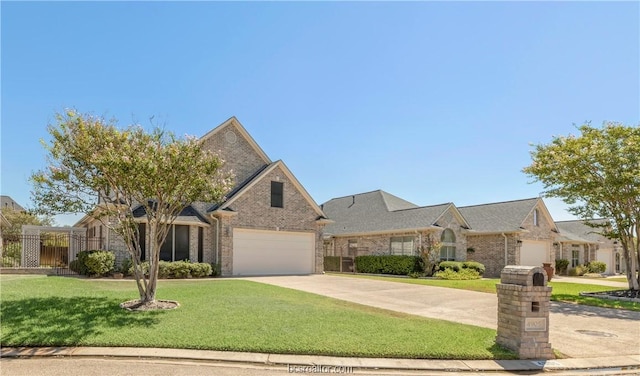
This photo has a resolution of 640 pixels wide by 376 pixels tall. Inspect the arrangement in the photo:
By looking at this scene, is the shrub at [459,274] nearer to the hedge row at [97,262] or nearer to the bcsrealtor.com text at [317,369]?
the hedge row at [97,262]

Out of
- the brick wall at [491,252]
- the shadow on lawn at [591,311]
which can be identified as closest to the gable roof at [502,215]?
the brick wall at [491,252]

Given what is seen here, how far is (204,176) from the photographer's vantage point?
1135 cm

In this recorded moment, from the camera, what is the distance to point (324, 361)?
22.6 ft

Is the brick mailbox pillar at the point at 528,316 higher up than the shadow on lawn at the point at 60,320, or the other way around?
the brick mailbox pillar at the point at 528,316

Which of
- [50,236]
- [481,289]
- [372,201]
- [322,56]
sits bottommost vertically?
[481,289]

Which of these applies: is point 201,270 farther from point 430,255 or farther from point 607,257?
point 607,257

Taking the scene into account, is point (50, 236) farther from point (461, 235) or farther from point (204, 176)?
point (461, 235)

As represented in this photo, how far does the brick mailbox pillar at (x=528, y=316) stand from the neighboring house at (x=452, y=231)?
1843 cm

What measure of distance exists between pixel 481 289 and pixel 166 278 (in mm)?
14366

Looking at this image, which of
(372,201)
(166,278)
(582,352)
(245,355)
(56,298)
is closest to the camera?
(245,355)

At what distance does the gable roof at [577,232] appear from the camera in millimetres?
36209

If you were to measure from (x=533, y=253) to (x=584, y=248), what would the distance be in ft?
36.2

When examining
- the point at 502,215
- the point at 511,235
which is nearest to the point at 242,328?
the point at 511,235

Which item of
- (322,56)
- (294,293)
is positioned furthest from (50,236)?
(322,56)
